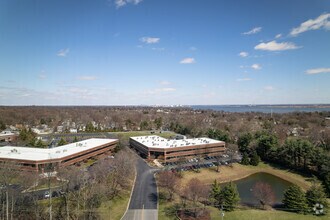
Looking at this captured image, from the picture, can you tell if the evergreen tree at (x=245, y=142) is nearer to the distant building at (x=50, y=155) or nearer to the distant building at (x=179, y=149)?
the distant building at (x=179, y=149)

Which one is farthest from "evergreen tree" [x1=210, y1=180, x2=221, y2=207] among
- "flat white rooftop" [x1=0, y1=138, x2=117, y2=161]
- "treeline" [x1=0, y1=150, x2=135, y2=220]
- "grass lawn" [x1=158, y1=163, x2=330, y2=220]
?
"flat white rooftop" [x1=0, y1=138, x2=117, y2=161]

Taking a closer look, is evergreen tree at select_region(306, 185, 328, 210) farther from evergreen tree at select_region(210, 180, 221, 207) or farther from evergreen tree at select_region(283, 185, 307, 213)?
evergreen tree at select_region(210, 180, 221, 207)

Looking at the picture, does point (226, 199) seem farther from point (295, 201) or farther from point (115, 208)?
point (115, 208)

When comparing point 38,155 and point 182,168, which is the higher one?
point 38,155

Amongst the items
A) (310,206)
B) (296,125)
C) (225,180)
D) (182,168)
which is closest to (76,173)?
(182,168)

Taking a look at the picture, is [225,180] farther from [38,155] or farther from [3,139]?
[3,139]

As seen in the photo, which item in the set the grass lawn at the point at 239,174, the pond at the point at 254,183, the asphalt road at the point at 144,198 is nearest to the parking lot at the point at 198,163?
the grass lawn at the point at 239,174
